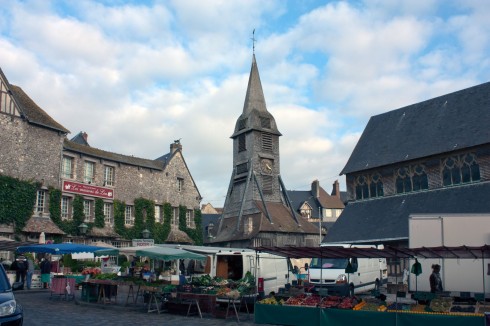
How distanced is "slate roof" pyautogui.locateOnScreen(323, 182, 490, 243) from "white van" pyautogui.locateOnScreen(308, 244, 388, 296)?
6.17 m

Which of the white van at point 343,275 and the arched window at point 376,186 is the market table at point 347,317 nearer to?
the white van at point 343,275

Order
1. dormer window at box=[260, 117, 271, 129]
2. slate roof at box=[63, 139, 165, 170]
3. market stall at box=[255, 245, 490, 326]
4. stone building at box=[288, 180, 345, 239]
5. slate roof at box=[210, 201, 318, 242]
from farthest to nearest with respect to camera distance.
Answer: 1. stone building at box=[288, 180, 345, 239]
2. dormer window at box=[260, 117, 271, 129]
3. slate roof at box=[210, 201, 318, 242]
4. slate roof at box=[63, 139, 165, 170]
5. market stall at box=[255, 245, 490, 326]

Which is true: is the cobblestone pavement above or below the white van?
below

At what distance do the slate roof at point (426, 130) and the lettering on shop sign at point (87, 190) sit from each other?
56.0ft

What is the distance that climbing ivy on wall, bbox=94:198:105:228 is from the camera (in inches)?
1335

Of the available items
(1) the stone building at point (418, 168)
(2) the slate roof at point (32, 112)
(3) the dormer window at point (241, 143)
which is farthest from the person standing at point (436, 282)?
(3) the dormer window at point (241, 143)

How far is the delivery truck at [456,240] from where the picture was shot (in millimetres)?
17172

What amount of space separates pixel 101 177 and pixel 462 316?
28165 millimetres

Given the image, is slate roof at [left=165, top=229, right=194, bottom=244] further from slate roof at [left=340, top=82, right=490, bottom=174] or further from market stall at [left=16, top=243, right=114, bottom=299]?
market stall at [left=16, top=243, right=114, bottom=299]

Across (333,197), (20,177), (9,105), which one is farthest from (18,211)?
(333,197)

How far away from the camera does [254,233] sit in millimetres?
43688

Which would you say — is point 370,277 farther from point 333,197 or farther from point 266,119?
point 333,197

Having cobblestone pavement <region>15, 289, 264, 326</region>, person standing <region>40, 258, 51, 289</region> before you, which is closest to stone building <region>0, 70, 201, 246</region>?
person standing <region>40, 258, 51, 289</region>

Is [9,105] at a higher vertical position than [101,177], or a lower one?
higher
